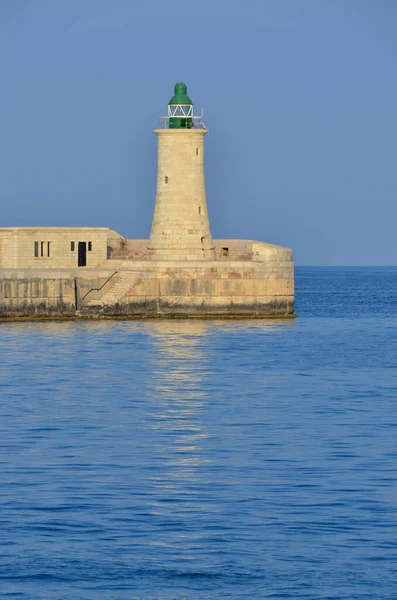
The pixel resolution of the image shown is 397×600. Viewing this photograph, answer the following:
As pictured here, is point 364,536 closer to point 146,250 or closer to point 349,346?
point 349,346

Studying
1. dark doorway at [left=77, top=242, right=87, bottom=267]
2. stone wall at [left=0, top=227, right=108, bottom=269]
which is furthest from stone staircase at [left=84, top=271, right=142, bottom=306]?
dark doorway at [left=77, top=242, right=87, bottom=267]

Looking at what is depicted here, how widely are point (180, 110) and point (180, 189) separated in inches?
122

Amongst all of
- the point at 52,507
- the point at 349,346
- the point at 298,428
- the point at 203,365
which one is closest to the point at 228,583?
the point at 52,507

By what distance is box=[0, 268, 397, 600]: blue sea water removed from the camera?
16797 mm

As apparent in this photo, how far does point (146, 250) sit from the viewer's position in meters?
58.6

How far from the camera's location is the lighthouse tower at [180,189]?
55.7m

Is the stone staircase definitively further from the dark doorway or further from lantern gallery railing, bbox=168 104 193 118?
lantern gallery railing, bbox=168 104 193 118

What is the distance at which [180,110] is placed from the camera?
56.1 m

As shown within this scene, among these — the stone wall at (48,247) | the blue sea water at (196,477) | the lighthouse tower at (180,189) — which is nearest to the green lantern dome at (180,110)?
the lighthouse tower at (180,189)

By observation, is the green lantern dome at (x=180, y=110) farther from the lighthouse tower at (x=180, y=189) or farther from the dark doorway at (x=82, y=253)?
the dark doorway at (x=82, y=253)

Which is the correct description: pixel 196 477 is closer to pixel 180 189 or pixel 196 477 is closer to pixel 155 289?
pixel 155 289

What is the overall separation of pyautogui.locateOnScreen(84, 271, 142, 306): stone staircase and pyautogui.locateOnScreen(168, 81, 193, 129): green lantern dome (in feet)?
21.5

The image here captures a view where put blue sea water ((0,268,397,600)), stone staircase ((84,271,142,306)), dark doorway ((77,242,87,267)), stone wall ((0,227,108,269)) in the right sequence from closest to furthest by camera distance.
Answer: blue sea water ((0,268,397,600)) → stone staircase ((84,271,142,306)) → stone wall ((0,227,108,269)) → dark doorway ((77,242,87,267))

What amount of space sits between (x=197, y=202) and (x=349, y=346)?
35.8 ft
